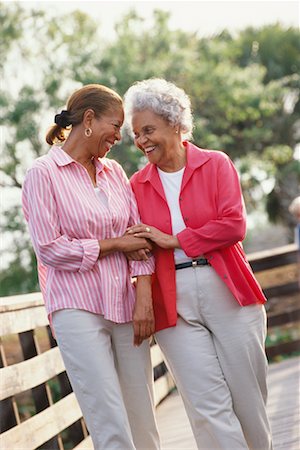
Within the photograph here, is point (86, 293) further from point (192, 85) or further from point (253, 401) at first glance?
point (192, 85)

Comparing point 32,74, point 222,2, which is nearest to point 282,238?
point 222,2

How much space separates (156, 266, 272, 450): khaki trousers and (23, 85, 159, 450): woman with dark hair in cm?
15

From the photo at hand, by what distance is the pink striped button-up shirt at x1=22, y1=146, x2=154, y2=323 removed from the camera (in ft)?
13.8

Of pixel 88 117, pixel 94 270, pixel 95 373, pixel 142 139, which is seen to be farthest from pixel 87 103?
pixel 95 373

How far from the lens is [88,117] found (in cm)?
434

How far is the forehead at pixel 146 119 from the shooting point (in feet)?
14.8

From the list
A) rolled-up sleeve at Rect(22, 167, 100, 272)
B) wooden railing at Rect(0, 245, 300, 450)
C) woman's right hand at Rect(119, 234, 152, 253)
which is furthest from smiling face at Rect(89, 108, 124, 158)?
wooden railing at Rect(0, 245, 300, 450)

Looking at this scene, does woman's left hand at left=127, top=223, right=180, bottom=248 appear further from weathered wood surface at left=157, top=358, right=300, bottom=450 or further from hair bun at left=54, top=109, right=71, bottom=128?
weathered wood surface at left=157, top=358, right=300, bottom=450

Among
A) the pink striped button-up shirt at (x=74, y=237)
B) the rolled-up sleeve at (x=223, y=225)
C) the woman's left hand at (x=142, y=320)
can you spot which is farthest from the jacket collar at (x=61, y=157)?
the woman's left hand at (x=142, y=320)

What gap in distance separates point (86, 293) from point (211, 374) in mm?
645

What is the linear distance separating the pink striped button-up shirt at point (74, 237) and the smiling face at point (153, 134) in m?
0.27

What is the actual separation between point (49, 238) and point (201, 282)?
0.69 m

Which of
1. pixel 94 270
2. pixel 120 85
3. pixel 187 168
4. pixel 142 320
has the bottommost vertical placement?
pixel 142 320

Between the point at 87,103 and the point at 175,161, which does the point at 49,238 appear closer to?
the point at 87,103
